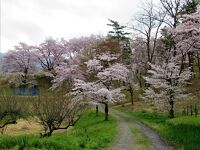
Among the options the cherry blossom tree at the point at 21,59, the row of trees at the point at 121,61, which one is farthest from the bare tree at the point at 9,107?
the cherry blossom tree at the point at 21,59

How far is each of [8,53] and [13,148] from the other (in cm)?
7670

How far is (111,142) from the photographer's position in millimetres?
28453

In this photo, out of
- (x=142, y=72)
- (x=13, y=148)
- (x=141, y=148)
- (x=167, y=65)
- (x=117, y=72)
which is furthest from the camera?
(x=142, y=72)

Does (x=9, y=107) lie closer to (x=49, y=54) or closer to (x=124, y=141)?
(x=124, y=141)

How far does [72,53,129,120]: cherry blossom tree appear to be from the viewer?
50.4m

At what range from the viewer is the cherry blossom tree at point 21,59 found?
94.6 metres

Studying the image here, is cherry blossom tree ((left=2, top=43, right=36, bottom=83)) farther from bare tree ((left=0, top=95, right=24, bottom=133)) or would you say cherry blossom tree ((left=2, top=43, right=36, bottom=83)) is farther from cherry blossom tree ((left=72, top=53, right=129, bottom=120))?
bare tree ((left=0, top=95, right=24, bottom=133))

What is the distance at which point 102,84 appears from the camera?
5247cm

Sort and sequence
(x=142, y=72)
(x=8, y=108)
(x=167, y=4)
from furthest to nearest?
(x=142, y=72) < (x=167, y=4) < (x=8, y=108)

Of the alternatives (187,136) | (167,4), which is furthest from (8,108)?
(167,4)

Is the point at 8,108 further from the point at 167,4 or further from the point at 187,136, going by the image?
the point at 167,4

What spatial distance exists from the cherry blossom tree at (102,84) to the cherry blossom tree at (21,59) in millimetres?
41020

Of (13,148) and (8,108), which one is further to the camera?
(8,108)

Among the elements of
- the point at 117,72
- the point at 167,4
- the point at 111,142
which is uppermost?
the point at 167,4
